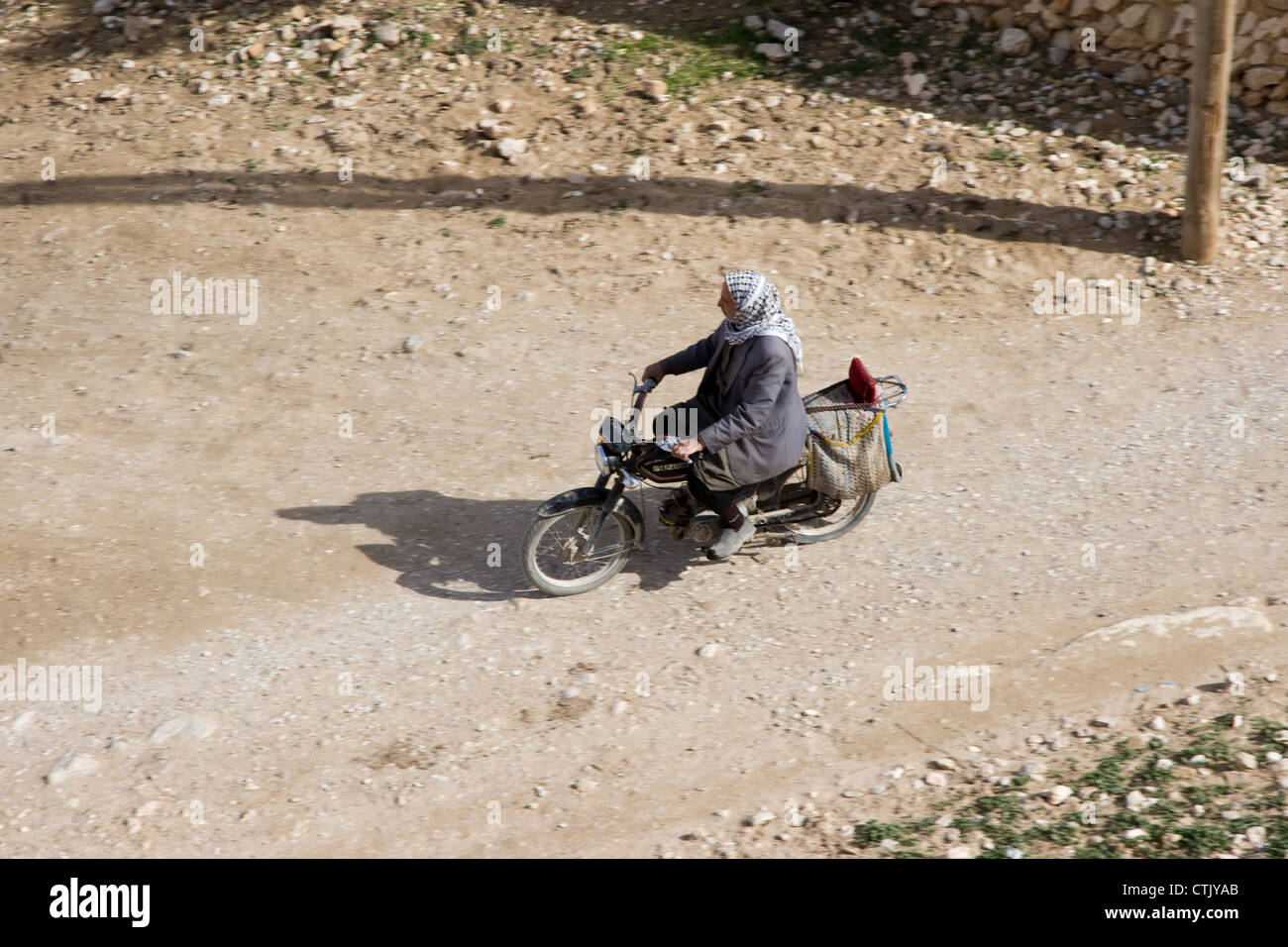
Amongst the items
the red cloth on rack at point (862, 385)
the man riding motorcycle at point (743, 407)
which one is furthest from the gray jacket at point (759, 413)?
the red cloth on rack at point (862, 385)

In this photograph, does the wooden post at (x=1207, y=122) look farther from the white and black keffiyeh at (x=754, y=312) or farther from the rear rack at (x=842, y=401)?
the white and black keffiyeh at (x=754, y=312)

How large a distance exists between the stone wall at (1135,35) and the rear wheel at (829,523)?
6946 millimetres

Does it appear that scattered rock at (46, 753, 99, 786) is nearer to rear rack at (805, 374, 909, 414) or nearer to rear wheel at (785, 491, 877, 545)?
rear wheel at (785, 491, 877, 545)

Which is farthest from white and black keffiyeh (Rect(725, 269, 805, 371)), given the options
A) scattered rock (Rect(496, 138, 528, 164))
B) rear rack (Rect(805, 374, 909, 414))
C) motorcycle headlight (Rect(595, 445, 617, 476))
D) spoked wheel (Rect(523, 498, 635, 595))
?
scattered rock (Rect(496, 138, 528, 164))

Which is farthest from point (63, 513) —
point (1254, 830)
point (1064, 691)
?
point (1254, 830)

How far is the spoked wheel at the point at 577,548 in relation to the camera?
6258 millimetres

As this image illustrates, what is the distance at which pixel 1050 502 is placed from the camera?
7.09 metres

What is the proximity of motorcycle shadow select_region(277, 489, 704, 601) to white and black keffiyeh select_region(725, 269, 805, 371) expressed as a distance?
145 centimetres

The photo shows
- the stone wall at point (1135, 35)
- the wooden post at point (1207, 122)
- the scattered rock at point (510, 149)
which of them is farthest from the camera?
the scattered rock at point (510, 149)

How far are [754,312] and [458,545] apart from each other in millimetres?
2378

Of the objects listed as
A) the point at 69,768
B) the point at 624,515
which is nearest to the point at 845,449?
the point at 624,515

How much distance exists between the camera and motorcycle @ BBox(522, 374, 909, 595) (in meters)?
6.23

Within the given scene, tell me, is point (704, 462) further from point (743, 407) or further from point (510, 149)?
point (510, 149)

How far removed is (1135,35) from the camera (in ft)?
36.7
